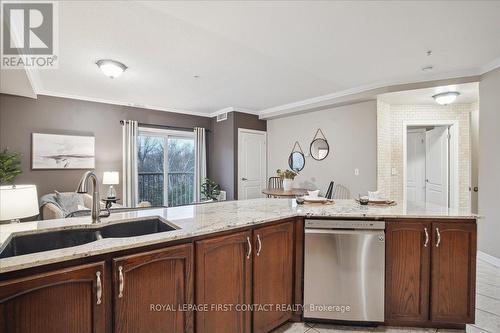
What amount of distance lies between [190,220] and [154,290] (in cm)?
50

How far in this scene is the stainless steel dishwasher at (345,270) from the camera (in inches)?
74.2

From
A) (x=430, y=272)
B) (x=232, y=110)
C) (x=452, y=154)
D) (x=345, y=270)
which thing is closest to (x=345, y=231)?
(x=345, y=270)

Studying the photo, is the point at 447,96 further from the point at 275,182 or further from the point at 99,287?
the point at 99,287

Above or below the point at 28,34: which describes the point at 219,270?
below

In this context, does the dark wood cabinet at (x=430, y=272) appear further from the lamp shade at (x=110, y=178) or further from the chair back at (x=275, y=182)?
the lamp shade at (x=110, y=178)

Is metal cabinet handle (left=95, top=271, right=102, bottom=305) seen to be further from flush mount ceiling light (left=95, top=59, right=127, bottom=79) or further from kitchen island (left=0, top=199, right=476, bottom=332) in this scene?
flush mount ceiling light (left=95, top=59, right=127, bottom=79)

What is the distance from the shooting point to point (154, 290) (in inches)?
50.8

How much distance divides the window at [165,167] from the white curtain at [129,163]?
19 centimetres

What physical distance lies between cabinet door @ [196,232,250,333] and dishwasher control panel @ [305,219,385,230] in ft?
1.81

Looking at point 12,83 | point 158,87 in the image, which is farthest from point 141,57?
point 12,83

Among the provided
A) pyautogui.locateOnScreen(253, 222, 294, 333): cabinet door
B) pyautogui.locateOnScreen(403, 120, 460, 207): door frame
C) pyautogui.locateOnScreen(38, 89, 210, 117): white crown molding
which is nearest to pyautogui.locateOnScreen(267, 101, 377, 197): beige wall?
pyautogui.locateOnScreen(403, 120, 460, 207): door frame

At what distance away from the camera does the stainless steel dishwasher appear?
6.18 ft

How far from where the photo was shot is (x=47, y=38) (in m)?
2.57

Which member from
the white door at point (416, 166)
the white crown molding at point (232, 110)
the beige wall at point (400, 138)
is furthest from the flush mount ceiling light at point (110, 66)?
the white door at point (416, 166)
